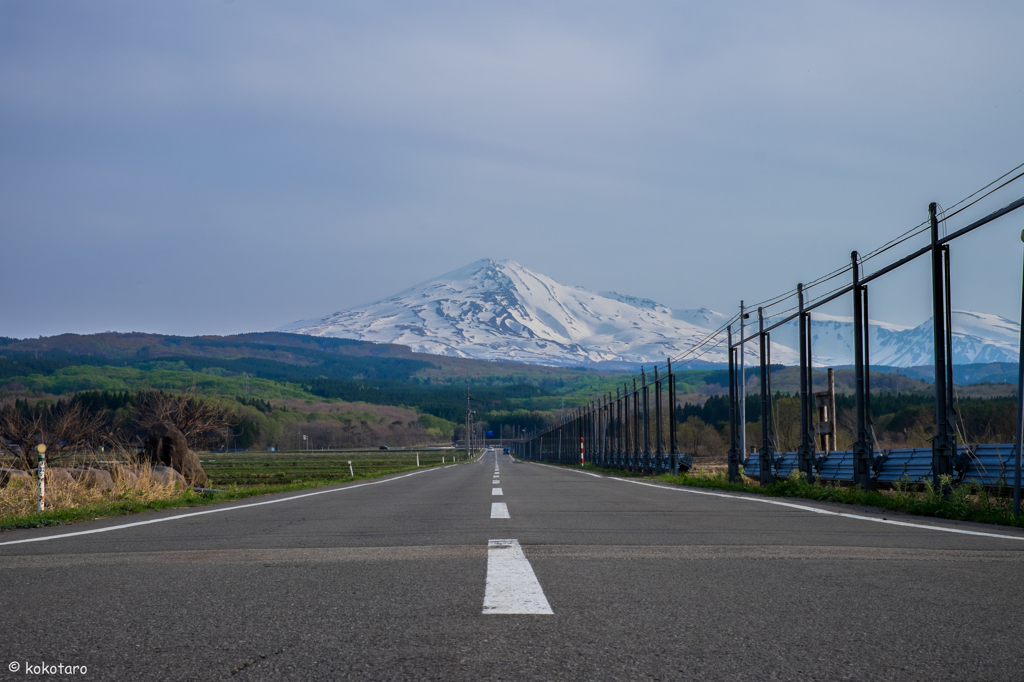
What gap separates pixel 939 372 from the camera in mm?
13727

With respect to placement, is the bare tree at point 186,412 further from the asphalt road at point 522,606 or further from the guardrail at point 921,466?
the asphalt road at point 522,606

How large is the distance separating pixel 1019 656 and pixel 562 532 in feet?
16.0

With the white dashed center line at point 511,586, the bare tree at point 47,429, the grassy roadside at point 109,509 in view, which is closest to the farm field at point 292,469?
the bare tree at point 47,429

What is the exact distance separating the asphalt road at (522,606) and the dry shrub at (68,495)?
5.26 metres

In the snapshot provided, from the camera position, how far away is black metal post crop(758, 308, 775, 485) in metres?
23.2

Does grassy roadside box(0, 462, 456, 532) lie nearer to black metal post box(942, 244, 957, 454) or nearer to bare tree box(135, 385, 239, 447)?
black metal post box(942, 244, 957, 454)

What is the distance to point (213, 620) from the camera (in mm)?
3895

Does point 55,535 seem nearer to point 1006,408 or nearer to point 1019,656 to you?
point 1019,656

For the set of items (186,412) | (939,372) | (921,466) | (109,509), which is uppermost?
(939,372)

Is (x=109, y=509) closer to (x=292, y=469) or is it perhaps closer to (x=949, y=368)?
(x=949, y=368)

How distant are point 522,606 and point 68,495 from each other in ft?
40.3

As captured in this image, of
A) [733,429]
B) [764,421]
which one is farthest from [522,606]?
[733,429]

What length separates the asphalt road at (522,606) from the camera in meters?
3.10

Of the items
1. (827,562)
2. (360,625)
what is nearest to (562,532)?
(827,562)
